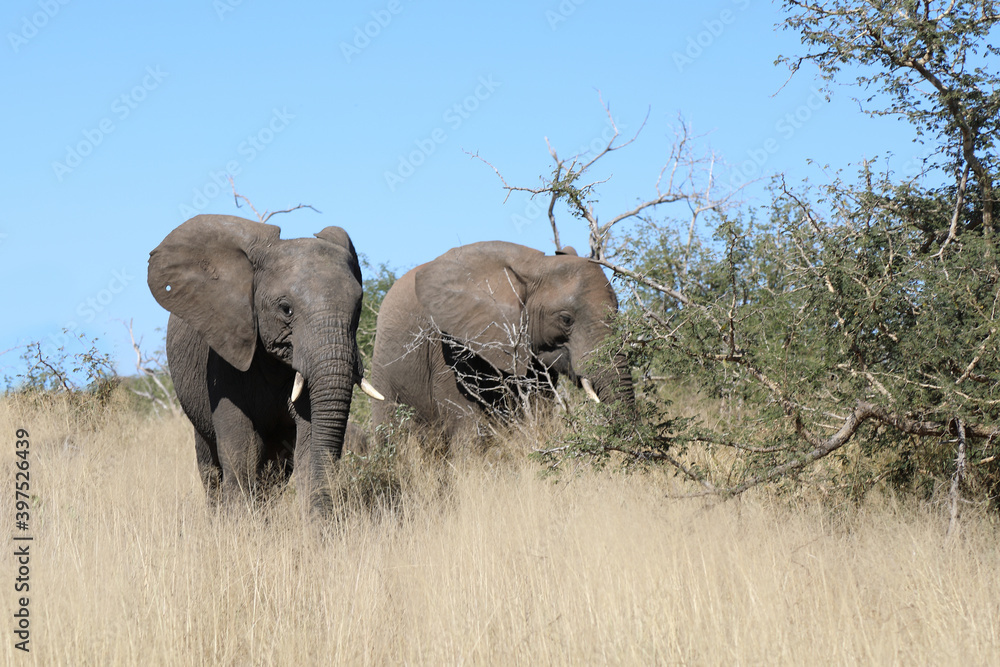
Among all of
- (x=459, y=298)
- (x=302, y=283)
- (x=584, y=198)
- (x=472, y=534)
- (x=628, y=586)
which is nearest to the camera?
(x=628, y=586)

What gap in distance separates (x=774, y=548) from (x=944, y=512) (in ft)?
5.64

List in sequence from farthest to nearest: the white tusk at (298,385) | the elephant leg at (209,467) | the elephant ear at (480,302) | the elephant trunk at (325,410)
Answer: the elephant ear at (480,302), the elephant leg at (209,467), the white tusk at (298,385), the elephant trunk at (325,410)

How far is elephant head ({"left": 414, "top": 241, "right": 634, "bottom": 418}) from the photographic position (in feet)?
32.0

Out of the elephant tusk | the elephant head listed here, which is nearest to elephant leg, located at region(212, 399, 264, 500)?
the elephant head

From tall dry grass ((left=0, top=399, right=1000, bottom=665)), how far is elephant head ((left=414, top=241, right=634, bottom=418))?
2.02 meters

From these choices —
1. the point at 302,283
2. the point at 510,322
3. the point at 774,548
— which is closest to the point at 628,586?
the point at 774,548

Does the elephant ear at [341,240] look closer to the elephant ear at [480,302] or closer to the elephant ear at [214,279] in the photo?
the elephant ear at [214,279]

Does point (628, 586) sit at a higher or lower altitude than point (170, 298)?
lower

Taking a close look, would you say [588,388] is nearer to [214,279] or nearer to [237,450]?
[237,450]

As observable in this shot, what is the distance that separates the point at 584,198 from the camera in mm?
8695

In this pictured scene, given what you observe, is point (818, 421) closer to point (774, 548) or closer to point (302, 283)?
point (774, 548)

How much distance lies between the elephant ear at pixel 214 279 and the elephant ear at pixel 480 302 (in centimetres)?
296

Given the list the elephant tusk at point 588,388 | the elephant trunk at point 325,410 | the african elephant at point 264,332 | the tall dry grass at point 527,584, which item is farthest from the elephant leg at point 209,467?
the elephant tusk at point 588,388

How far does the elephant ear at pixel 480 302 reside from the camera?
10.2m
